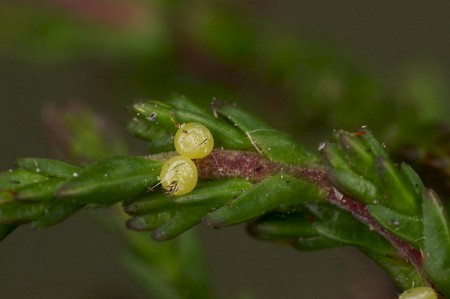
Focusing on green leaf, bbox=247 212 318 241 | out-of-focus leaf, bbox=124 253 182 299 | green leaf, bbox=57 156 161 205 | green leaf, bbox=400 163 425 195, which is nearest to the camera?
green leaf, bbox=57 156 161 205

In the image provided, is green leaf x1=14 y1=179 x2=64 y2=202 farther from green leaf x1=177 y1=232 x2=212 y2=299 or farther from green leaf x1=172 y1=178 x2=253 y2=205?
green leaf x1=177 y1=232 x2=212 y2=299

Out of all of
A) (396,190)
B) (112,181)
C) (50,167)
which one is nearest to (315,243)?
(396,190)

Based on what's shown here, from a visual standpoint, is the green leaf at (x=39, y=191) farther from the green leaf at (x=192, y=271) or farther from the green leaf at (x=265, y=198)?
the green leaf at (x=192, y=271)

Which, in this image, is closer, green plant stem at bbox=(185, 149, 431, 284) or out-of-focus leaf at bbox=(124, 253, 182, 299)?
green plant stem at bbox=(185, 149, 431, 284)

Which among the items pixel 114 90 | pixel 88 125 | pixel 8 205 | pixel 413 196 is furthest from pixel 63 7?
pixel 413 196

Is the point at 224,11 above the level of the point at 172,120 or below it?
above

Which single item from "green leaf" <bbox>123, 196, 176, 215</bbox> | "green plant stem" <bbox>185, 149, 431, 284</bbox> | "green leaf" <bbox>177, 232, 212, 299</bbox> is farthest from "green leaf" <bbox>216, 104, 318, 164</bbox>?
"green leaf" <bbox>177, 232, 212, 299</bbox>

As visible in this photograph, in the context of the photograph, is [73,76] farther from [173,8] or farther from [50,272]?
[50,272]
